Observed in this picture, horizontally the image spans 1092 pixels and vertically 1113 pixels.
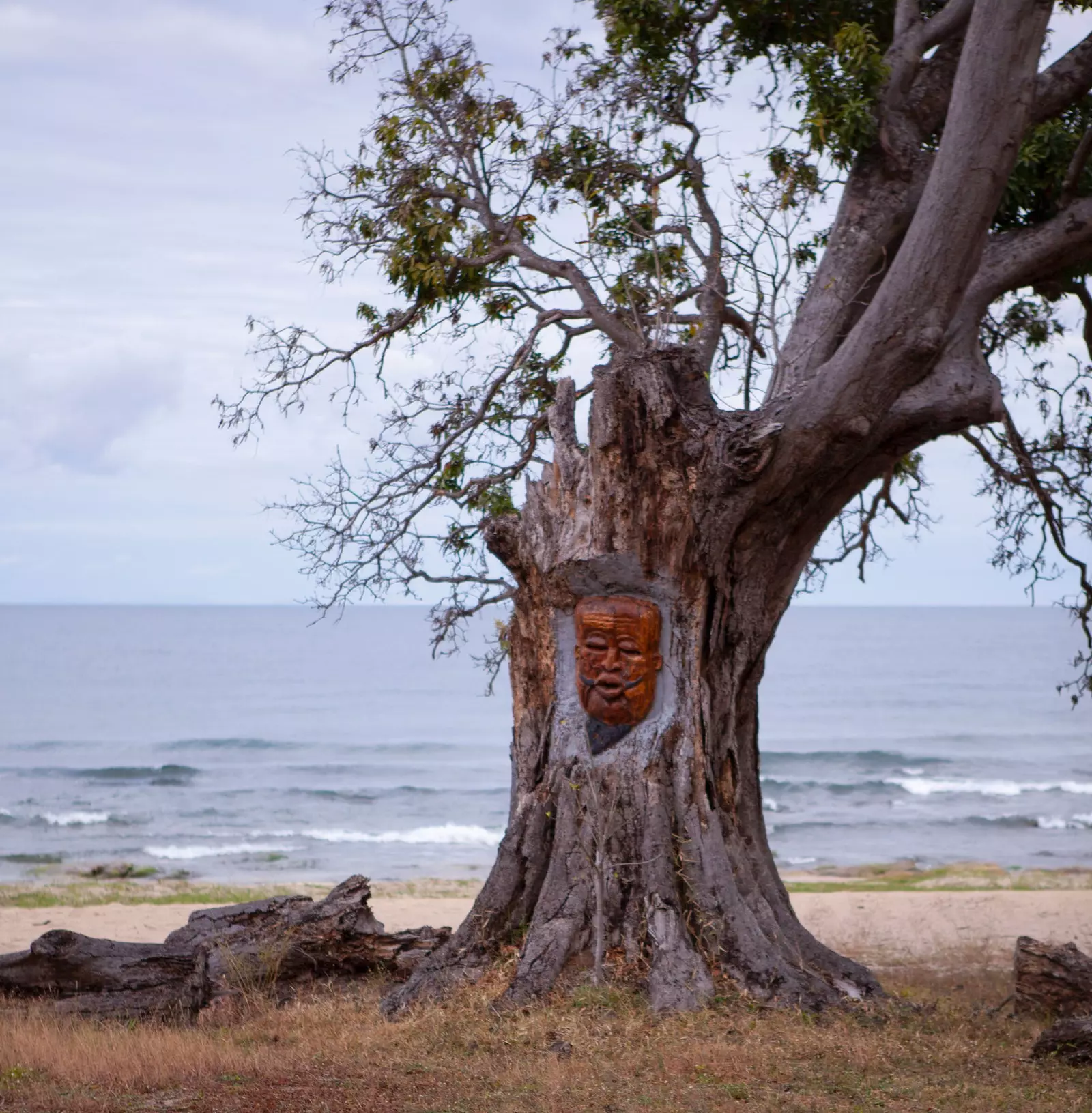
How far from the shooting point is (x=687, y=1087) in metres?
6.66

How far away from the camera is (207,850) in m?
28.8

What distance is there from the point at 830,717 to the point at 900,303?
54759 millimetres

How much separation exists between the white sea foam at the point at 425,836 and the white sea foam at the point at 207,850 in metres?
1.52

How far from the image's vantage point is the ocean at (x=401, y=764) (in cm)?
2939

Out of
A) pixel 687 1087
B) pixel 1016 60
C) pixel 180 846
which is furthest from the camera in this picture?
pixel 180 846

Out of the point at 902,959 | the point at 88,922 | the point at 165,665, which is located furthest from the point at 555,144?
the point at 165,665

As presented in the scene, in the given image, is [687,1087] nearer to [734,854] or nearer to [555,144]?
[734,854]

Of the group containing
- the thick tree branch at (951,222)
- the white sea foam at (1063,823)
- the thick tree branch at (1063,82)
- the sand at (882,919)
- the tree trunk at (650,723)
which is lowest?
the white sea foam at (1063,823)

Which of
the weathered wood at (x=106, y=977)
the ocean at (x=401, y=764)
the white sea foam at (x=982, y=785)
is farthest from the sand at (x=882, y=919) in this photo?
the white sea foam at (x=982, y=785)

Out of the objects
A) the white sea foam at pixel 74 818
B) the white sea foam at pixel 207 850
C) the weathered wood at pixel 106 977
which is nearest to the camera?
the weathered wood at pixel 106 977

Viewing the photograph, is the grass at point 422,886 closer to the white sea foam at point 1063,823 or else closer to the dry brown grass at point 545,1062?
the white sea foam at point 1063,823

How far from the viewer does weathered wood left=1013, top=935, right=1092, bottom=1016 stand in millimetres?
9258

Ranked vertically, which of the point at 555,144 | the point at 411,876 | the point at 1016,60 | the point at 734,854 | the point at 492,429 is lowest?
the point at 411,876

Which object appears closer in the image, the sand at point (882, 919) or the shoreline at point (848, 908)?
the sand at point (882, 919)
